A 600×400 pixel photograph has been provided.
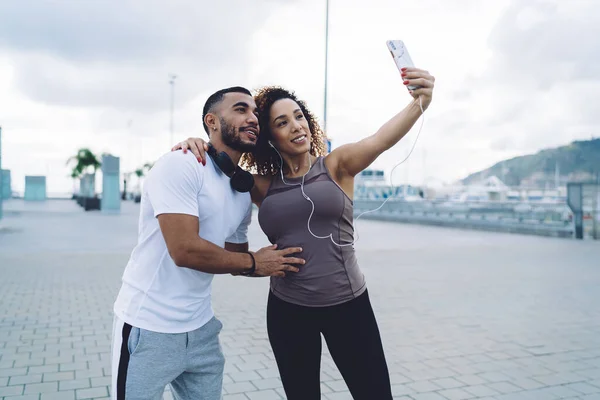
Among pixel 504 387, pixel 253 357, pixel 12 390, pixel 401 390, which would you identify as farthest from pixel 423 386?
pixel 12 390

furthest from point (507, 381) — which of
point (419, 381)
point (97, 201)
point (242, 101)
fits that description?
point (97, 201)

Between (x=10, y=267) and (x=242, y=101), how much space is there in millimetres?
9732

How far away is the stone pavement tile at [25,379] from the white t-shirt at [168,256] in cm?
265

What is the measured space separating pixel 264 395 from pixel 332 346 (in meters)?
1.81

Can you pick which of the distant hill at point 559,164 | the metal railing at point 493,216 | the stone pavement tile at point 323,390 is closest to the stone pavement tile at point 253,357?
the stone pavement tile at point 323,390

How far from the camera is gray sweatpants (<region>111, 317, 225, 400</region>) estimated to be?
2.12 metres

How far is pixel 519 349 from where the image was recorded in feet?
17.2

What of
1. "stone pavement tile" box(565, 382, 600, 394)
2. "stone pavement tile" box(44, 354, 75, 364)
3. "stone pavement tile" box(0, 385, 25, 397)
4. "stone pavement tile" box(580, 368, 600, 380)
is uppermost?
"stone pavement tile" box(580, 368, 600, 380)

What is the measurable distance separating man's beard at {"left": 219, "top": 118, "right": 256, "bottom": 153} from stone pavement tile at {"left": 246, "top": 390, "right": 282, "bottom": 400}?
7.52ft

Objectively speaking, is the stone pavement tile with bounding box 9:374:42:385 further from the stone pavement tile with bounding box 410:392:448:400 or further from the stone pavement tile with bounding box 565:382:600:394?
the stone pavement tile with bounding box 565:382:600:394

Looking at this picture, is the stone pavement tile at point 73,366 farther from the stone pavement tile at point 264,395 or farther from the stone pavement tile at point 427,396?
A: the stone pavement tile at point 427,396

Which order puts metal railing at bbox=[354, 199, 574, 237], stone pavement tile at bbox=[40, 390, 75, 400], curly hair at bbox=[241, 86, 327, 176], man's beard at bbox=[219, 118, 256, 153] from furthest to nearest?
metal railing at bbox=[354, 199, 574, 237] → stone pavement tile at bbox=[40, 390, 75, 400] → curly hair at bbox=[241, 86, 327, 176] → man's beard at bbox=[219, 118, 256, 153]

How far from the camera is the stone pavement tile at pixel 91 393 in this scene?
13.1 feet

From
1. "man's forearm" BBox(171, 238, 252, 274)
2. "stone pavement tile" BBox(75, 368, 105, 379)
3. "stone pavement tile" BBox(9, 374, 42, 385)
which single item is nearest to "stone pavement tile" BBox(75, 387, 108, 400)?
"stone pavement tile" BBox(75, 368, 105, 379)
